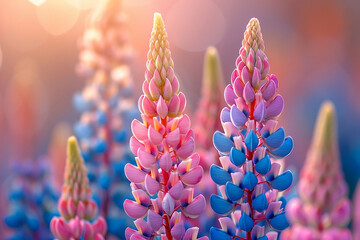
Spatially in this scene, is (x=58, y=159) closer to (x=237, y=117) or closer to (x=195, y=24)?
(x=237, y=117)

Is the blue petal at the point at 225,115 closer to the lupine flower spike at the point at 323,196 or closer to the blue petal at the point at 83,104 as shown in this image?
the lupine flower spike at the point at 323,196

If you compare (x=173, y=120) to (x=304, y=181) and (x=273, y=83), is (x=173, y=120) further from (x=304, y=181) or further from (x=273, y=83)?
(x=304, y=181)

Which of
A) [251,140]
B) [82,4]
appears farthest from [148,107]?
[82,4]

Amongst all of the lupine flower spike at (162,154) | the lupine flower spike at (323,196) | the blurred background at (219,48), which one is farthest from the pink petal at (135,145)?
the blurred background at (219,48)

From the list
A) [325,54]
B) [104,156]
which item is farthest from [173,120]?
[325,54]

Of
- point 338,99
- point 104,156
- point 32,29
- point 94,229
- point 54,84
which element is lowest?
point 94,229

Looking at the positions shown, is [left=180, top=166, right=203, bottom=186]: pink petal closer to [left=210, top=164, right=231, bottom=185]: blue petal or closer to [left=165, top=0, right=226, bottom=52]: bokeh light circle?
[left=210, top=164, right=231, bottom=185]: blue petal
